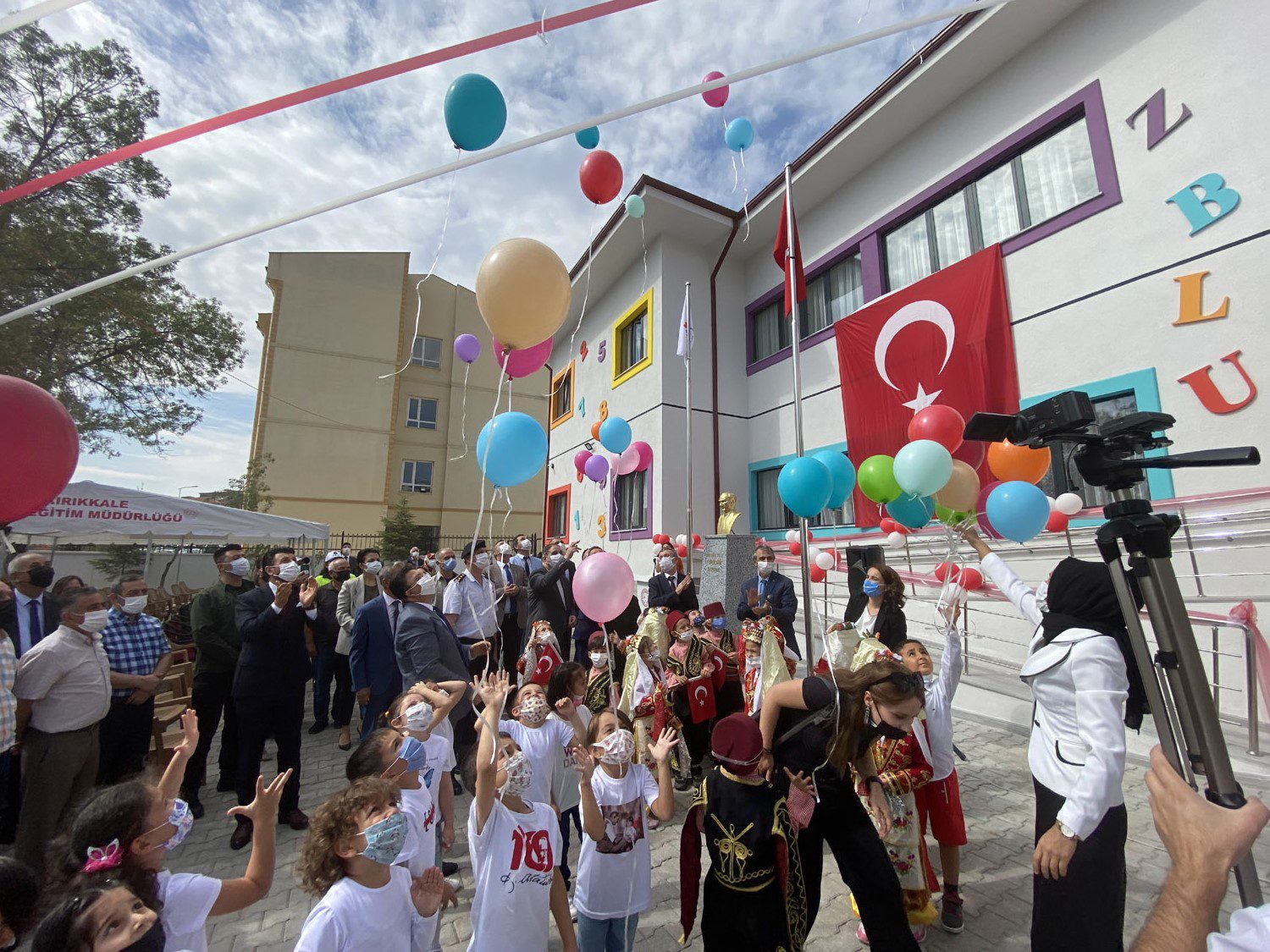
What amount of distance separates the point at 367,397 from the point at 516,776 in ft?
80.9

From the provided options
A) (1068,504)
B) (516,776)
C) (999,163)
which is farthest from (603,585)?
(999,163)

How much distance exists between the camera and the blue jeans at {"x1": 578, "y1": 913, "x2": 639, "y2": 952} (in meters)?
2.46

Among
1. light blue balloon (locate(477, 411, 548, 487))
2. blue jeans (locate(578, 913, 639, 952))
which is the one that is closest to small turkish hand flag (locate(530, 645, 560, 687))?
light blue balloon (locate(477, 411, 548, 487))

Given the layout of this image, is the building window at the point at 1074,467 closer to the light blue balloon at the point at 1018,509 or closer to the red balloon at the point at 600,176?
the light blue balloon at the point at 1018,509

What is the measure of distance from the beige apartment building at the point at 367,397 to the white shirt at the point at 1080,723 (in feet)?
69.8

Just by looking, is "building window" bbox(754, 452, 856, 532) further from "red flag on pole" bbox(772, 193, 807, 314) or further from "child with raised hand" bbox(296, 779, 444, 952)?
"child with raised hand" bbox(296, 779, 444, 952)

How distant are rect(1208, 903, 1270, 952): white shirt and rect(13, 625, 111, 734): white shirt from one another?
5.06 meters

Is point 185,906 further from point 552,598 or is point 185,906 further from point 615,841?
point 552,598

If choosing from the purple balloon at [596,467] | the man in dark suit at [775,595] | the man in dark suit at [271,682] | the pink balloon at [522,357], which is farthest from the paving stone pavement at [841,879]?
the purple balloon at [596,467]

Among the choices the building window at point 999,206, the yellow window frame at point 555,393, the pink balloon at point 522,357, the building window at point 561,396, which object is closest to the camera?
the pink balloon at point 522,357

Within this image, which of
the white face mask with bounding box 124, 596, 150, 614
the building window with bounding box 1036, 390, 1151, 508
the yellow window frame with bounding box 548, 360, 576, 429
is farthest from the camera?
the yellow window frame with bounding box 548, 360, 576, 429

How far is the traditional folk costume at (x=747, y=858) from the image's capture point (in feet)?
7.11

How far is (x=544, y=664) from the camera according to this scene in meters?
5.15

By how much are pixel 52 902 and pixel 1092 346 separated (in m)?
8.57
